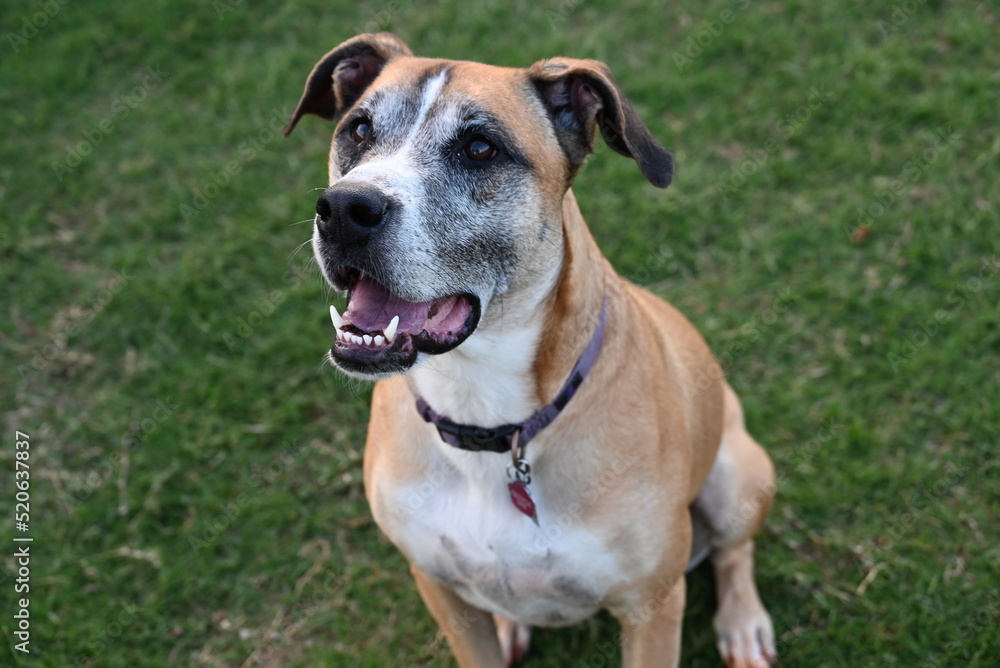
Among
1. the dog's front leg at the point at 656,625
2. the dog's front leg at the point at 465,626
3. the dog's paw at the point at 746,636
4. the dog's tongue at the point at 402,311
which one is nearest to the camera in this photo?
the dog's tongue at the point at 402,311

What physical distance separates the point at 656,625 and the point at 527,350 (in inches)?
44.5

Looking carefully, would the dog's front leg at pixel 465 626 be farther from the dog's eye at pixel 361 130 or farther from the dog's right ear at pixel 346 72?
the dog's right ear at pixel 346 72

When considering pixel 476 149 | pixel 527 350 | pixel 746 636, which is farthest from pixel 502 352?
pixel 746 636

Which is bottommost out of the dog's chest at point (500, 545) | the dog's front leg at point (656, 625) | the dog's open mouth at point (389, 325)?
the dog's front leg at point (656, 625)

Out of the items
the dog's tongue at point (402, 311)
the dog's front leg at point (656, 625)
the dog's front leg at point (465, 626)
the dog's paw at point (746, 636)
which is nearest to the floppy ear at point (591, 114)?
the dog's tongue at point (402, 311)

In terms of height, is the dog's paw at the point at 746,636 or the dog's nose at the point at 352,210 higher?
the dog's nose at the point at 352,210

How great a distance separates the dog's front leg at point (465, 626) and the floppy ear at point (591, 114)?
1683 millimetres

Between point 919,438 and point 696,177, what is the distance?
6.76ft

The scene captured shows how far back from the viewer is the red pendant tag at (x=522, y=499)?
2.94 meters

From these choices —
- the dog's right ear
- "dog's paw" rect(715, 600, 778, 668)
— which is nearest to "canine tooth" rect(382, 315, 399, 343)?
the dog's right ear

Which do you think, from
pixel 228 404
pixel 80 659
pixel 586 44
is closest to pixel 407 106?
pixel 228 404

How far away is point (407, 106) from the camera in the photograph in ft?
9.16

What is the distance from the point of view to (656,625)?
3162 mm

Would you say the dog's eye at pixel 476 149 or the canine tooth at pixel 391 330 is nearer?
the canine tooth at pixel 391 330
